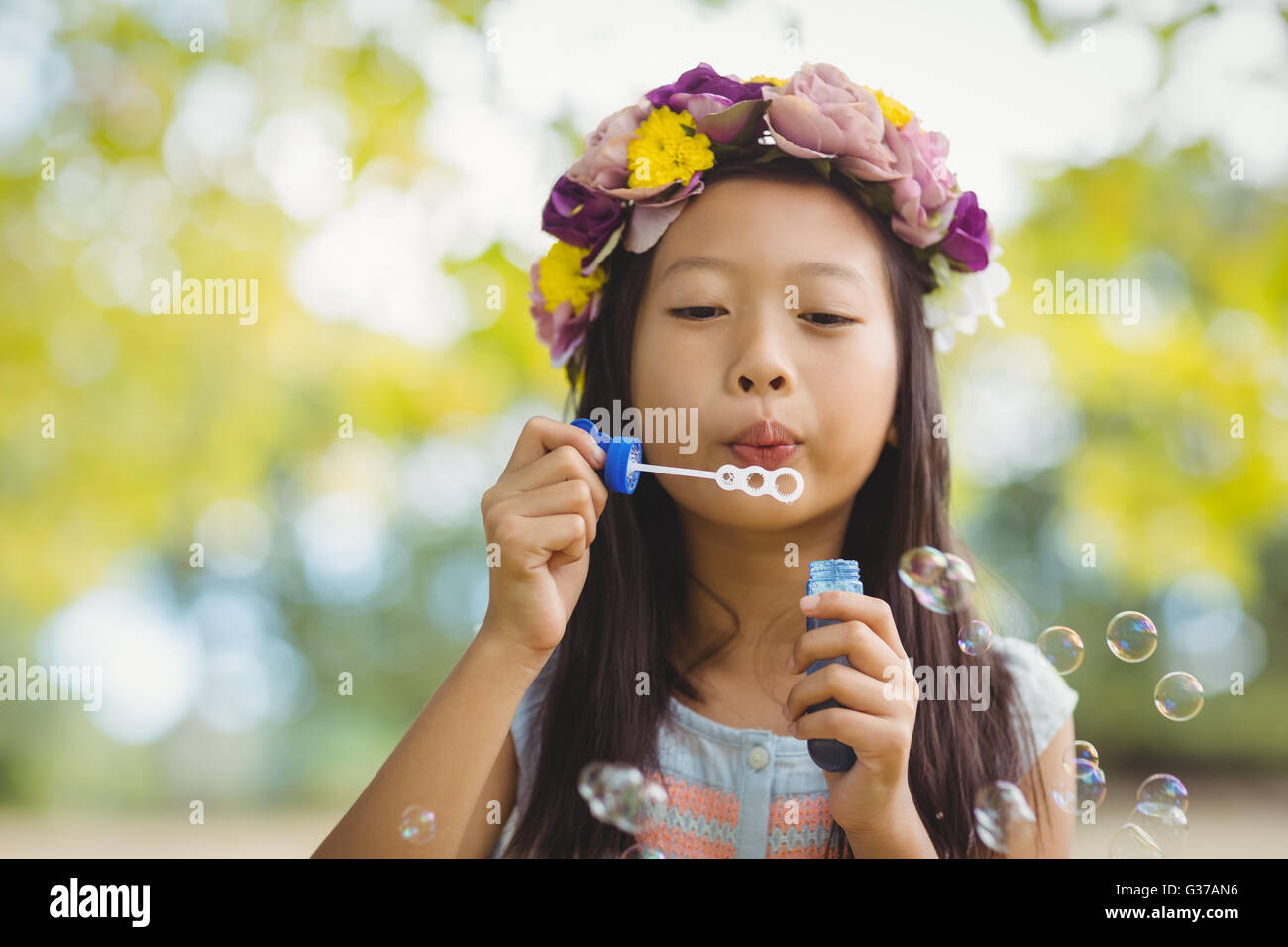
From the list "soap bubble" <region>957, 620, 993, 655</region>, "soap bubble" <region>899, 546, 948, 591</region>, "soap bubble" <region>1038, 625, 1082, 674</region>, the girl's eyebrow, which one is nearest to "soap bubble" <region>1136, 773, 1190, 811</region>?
"soap bubble" <region>1038, 625, 1082, 674</region>

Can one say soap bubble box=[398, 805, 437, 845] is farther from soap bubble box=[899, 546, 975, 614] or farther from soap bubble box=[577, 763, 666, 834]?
soap bubble box=[899, 546, 975, 614]

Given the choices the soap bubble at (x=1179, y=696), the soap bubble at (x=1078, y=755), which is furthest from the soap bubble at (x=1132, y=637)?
the soap bubble at (x=1078, y=755)

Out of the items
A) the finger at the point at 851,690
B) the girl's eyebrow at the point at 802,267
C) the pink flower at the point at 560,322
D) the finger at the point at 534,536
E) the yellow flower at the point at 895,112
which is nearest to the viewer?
the finger at the point at 851,690

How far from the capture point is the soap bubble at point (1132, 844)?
1.69 m

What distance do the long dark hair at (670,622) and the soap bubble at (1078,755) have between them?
6 cm

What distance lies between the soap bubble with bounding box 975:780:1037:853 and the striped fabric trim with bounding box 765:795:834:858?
218 mm

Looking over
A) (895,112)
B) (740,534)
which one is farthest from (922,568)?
(895,112)

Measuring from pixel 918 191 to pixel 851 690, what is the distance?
0.81 m

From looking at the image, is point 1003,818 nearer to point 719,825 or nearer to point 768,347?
point 719,825

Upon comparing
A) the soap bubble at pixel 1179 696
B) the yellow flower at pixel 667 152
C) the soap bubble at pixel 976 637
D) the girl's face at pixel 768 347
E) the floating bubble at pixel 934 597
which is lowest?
the soap bubble at pixel 1179 696

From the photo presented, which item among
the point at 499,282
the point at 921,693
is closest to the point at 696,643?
the point at 921,693

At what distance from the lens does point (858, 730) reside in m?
1.41

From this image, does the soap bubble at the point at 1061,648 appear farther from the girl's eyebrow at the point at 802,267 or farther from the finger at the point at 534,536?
the finger at the point at 534,536

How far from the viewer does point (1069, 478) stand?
5043 millimetres
